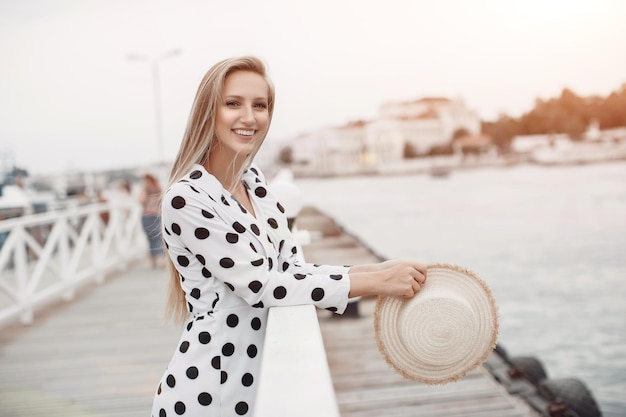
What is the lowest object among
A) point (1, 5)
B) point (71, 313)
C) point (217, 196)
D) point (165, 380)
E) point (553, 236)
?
point (553, 236)

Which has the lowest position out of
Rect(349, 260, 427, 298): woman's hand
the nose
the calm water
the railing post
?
the calm water

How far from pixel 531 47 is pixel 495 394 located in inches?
3222

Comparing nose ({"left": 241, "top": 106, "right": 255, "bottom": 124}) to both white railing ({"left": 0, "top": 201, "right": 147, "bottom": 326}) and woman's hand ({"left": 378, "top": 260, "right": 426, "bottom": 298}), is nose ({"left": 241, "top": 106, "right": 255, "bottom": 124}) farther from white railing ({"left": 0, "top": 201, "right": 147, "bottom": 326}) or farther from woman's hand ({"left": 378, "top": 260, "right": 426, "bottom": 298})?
white railing ({"left": 0, "top": 201, "right": 147, "bottom": 326})

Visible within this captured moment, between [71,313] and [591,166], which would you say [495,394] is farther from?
[591,166]

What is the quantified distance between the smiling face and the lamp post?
72.8ft

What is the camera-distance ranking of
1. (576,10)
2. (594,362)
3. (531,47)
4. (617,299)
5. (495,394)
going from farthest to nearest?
(531,47), (576,10), (617,299), (594,362), (495,394)

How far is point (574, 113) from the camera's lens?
74.7 m

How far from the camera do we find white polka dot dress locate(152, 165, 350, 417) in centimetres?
141

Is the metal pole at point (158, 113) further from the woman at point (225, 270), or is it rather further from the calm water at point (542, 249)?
the woman at point (225, 270)

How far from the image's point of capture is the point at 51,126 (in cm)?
2523

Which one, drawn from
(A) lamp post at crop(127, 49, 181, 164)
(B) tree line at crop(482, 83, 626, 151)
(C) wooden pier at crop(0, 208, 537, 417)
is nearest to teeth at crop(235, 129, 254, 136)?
A: (C) wooden pier at crop(0, 208, 537, 417)

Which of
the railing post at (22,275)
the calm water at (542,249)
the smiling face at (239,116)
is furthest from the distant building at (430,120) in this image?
the smiling face at (239,116)

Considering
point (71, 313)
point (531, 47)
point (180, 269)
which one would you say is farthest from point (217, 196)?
point (531, 47)

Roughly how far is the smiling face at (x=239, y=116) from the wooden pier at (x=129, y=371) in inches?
45.3
